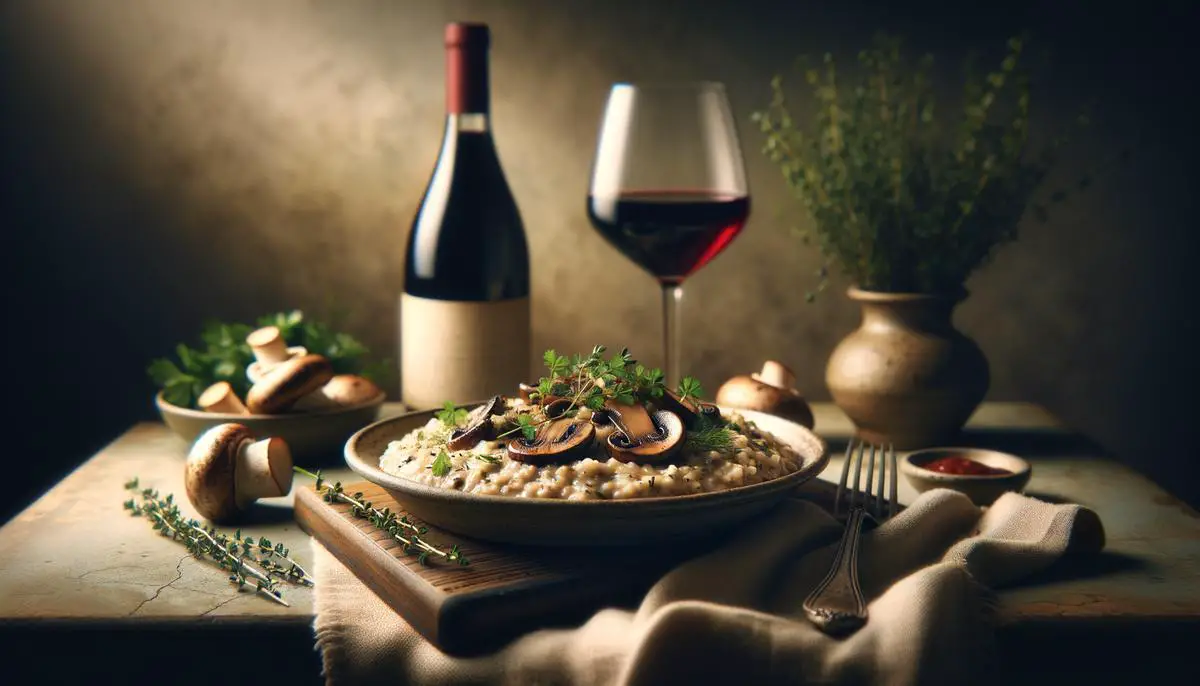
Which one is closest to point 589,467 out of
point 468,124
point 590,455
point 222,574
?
point 590,455

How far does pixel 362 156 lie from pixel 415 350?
1.80 ft

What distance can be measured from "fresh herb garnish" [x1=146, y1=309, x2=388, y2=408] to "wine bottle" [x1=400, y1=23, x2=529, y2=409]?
0.33ft

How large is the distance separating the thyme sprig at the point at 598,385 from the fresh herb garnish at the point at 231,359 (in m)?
0.60

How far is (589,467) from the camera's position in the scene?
104 cm

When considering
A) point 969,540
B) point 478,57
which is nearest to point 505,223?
point 478,57

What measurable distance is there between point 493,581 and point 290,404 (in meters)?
0.62

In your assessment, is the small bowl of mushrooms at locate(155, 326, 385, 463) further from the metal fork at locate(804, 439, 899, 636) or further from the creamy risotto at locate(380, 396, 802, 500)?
the metal fork at locate(804, 439, 899, 636)

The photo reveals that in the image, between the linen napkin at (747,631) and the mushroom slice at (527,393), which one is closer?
the linen napkin at (747,631)

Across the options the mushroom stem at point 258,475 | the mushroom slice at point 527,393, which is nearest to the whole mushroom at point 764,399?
the mushroom slice at point 527,393

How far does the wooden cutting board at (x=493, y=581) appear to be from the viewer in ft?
3.06

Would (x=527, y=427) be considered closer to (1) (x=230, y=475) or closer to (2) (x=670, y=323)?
(1) (x=230, y=475)

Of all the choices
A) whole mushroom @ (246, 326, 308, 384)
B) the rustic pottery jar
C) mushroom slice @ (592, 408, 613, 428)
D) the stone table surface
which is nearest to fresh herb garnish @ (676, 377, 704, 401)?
mushroom slice @ (592, 408, 613, 428)

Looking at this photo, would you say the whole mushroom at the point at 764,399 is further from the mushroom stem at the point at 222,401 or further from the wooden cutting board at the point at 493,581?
the mushroom stem at the point at 222,401

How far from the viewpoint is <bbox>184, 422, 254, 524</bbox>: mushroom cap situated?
1.28 meters
